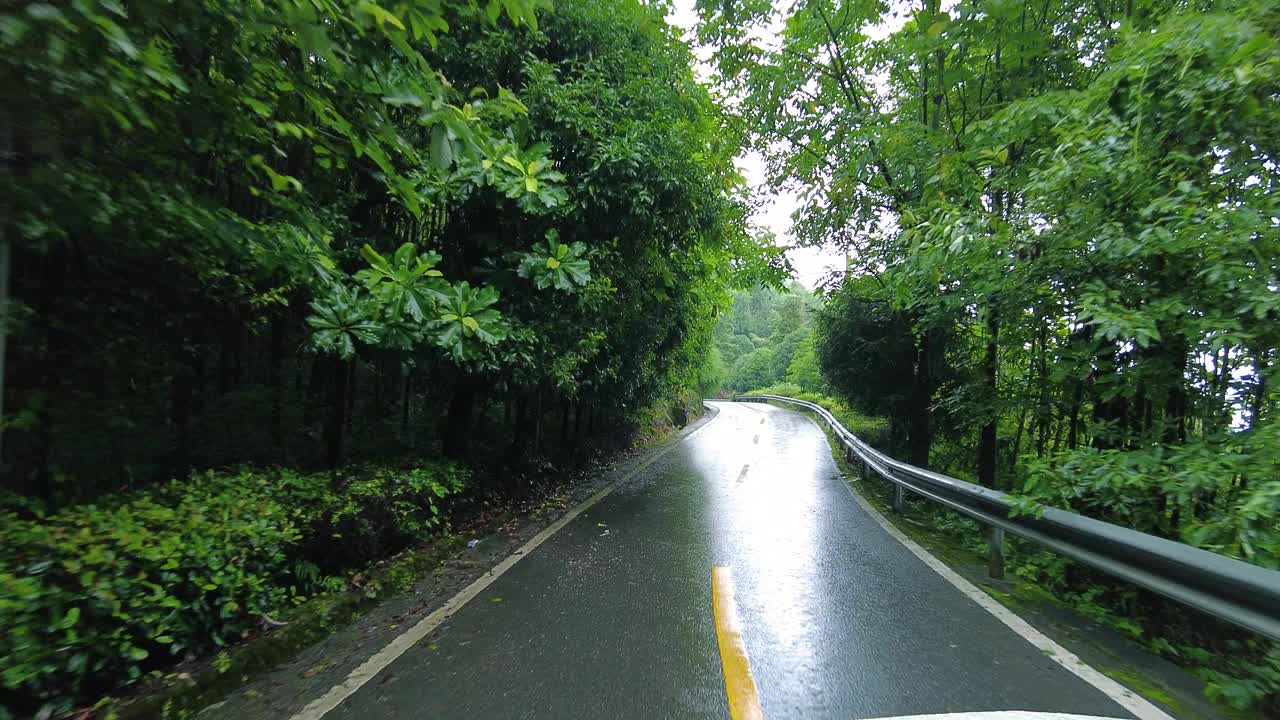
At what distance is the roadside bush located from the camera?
8.25ft

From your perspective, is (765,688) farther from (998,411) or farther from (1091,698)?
(998,411)

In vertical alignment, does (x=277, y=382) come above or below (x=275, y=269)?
below

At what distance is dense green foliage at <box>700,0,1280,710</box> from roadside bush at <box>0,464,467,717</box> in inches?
212

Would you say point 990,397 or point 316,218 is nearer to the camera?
point 316,218

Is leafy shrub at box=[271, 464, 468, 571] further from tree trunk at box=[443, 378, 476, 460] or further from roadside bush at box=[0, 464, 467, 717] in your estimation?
tree trunk at box=[443, 378, 476, 460]

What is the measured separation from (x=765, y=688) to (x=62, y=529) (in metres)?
3.81

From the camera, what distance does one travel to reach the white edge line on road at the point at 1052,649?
2.99 m

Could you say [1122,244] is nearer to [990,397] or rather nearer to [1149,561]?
[1149,561]

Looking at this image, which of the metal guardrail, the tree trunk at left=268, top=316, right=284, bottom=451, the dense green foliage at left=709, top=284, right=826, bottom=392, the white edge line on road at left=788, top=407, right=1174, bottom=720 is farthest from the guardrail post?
the dense green foliage at left=709, top=284, right=826, bottom=392

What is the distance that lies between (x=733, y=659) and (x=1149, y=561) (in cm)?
251

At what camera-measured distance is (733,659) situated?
3.50 metres

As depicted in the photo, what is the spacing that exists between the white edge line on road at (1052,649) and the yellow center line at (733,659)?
1.89 meters

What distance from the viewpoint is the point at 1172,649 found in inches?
151

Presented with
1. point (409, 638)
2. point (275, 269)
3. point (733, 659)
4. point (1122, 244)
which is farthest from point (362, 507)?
point (1122, 244)
